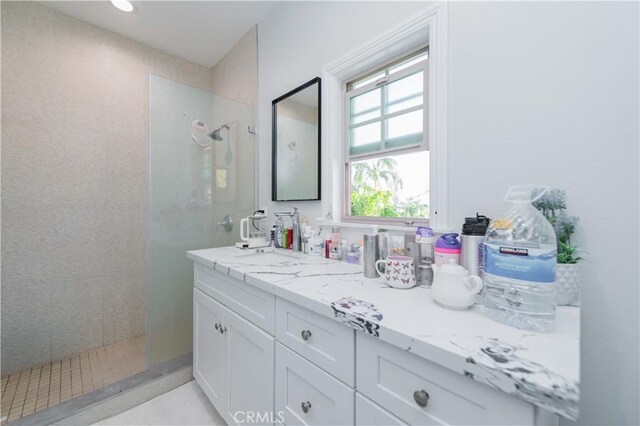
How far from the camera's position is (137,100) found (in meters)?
2.22

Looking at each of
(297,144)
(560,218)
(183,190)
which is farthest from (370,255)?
(183,190)

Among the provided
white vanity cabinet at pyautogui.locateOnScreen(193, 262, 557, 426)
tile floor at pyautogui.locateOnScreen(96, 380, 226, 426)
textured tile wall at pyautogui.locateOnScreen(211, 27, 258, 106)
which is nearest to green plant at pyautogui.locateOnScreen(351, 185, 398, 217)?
white vanity cabinet at pyautogui.locateOnScreen(193, 262, 557, 426)

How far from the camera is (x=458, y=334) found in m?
0.55

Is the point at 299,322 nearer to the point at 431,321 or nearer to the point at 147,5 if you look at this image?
the point at 431,321

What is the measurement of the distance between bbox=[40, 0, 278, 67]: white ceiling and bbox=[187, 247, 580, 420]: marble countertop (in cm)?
209

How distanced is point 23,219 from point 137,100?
1.24 meters

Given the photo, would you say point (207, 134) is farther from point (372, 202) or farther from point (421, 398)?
point (421, 398)

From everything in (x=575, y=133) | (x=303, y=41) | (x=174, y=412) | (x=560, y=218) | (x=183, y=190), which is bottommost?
(x=174, y=412)

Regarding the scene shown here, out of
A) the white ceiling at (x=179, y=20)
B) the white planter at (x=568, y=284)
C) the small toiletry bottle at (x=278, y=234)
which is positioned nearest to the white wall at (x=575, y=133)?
the white planter at (x=568, y=284)

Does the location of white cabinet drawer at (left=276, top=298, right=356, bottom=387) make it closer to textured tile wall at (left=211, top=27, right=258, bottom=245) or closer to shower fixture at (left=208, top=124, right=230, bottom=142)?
textured tile wall at (left=211, top=27, right=258, bottom=245)

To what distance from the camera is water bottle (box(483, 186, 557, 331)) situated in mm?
568

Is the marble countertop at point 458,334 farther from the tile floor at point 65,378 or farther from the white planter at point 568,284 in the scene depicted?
the tile floor at point 65,378

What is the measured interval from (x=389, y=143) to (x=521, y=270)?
883 millimetres

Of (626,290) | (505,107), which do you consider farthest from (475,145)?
(626,290)
